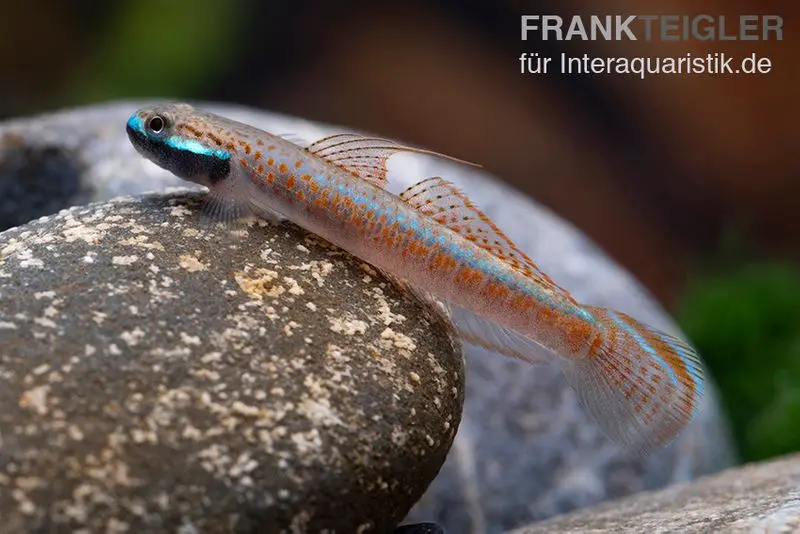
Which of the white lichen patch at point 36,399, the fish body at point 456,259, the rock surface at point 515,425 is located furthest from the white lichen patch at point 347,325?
the rock surface at point 515,425

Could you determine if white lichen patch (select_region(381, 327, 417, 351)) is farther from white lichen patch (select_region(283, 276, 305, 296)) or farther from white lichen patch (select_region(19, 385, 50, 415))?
white lichen patch (select_region(19, 385, 50, 415))

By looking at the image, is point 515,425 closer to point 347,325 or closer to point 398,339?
point 398,339

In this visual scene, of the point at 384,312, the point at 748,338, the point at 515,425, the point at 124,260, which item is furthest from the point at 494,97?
the point at 124,260

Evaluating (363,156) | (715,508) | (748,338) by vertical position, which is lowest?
(748,338)

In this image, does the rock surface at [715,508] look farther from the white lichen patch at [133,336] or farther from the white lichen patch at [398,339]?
the white lichen patch at [133,336]

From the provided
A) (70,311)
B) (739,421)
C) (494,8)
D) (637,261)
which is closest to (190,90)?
(494,8)

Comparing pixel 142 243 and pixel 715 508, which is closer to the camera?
pixel 142 243
